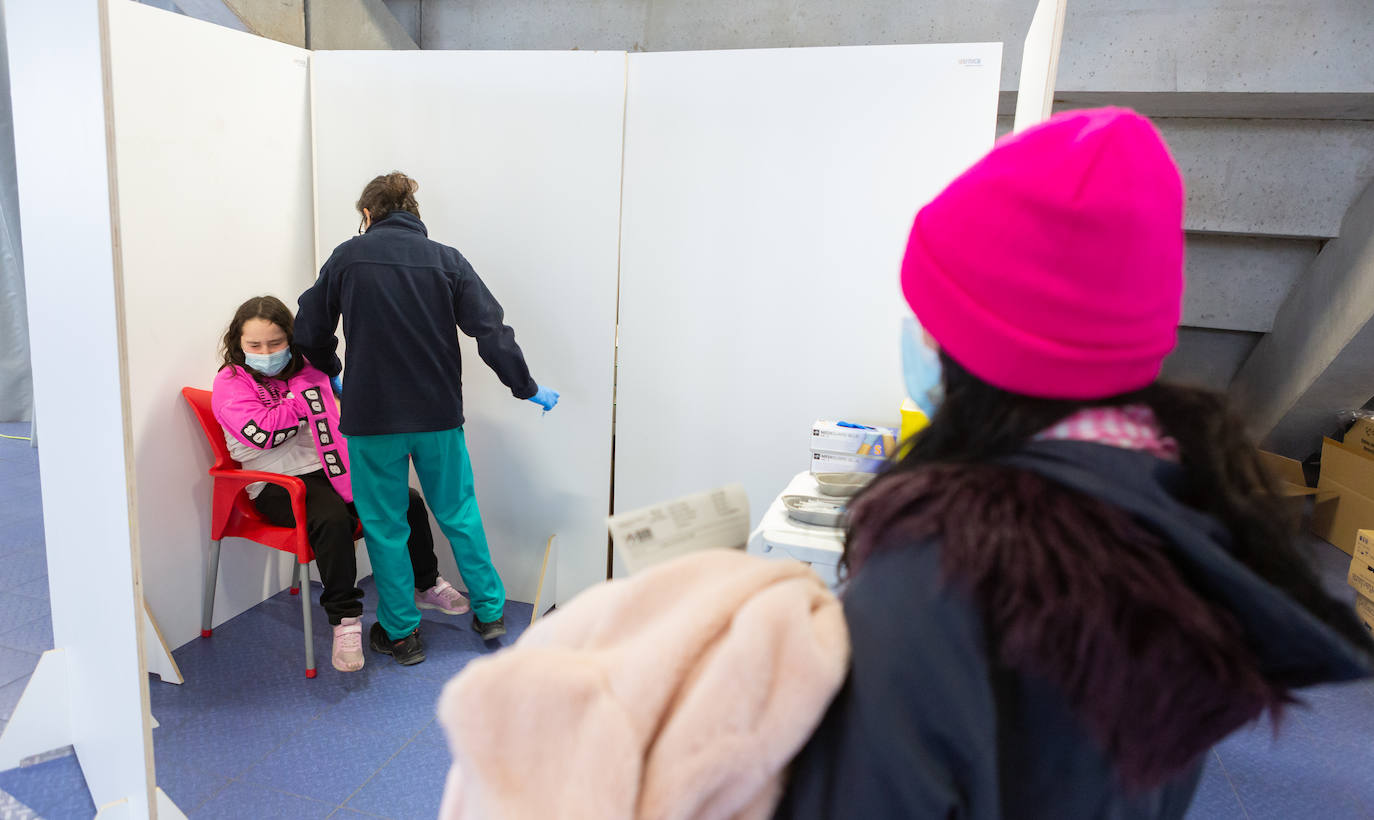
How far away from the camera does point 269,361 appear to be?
7.86ft

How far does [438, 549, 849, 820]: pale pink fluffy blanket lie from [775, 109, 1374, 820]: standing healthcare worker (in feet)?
0.14

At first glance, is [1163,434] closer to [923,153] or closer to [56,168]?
[56,168]

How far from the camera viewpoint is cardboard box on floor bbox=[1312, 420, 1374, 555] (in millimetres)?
3721

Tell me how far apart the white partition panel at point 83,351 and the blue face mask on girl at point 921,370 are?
128cm

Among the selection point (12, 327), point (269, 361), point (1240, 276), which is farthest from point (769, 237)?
point (12, 327)

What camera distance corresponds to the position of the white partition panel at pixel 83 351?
1.27m

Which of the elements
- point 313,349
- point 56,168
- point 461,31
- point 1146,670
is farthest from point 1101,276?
point 461,31

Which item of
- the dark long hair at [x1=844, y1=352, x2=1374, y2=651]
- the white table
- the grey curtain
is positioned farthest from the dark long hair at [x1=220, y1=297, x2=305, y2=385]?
the grey curtain

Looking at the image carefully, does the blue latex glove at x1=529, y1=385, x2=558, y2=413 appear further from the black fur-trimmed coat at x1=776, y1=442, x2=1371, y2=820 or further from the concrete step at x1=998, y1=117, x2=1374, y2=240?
the concrete step at x1=998, y1=117, x2=1374, y2=240

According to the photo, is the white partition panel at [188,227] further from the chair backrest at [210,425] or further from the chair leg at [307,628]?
the chair leg at [307,628]

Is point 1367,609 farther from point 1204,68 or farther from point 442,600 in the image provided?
point 442,600

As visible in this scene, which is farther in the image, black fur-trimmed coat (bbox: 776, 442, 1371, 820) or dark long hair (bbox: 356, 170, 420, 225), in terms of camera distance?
dark long hair (bbox: 356, 170, 420, 225)

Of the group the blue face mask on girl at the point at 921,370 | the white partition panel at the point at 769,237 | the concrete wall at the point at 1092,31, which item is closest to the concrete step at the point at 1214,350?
the concrete wall at the point at 1092,31

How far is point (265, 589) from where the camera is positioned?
2.79 metres
